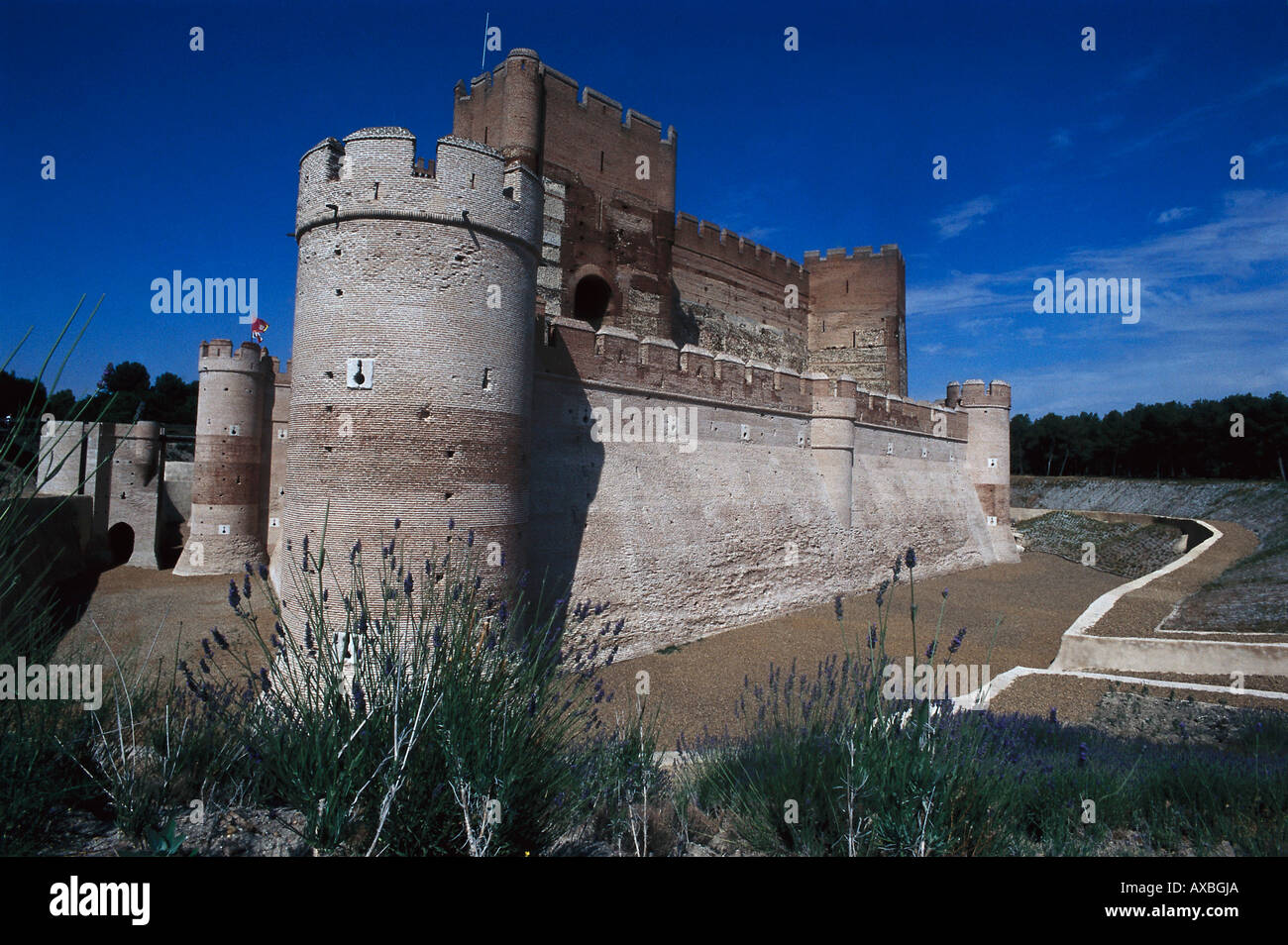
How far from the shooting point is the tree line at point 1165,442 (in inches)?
1727

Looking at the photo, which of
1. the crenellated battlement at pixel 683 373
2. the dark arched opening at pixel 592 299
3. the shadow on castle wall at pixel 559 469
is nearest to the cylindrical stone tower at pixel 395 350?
the shadow on castle wall at pixel 559 469

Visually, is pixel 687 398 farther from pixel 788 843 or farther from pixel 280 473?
pixel 280 473

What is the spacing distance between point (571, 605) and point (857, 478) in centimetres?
1077

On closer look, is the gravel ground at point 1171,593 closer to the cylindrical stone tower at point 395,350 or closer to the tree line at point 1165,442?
the cylindrical stone tower at point 395,350

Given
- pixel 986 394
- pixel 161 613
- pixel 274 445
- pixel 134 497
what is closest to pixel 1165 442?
pixel 986 394

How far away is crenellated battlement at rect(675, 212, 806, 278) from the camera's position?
898 inches

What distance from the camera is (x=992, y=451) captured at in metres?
→ 25.4

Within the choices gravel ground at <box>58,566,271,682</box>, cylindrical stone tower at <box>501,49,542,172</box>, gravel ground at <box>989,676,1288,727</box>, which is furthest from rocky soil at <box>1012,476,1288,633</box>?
gravel ground at <box>58,566,271,682</box>

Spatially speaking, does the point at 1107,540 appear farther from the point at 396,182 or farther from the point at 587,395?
the point at 396,182

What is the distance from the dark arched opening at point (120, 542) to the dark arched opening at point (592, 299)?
19.5 m

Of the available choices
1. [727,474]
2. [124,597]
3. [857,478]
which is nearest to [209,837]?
[727,474]

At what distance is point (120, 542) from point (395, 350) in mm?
23924

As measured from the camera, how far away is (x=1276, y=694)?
8.48 metres

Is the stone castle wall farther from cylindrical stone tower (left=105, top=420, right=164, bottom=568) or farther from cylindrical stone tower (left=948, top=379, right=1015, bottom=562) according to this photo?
cylindrical stone tower (left=105, top=420, right=164, bottom=568)
